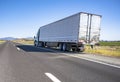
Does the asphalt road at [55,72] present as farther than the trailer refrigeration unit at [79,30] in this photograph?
No

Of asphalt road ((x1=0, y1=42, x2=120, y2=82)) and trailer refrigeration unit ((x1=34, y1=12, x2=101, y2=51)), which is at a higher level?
trailer refrigeration unit ((x1=34, y1=12, x2=101, y2=51))

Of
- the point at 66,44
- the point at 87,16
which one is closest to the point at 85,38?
the point at 87,16

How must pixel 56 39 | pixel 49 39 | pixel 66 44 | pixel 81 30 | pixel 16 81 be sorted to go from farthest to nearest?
1. pixel 49 39
2. pixel 56 39
3. pixel 66 44
4. pixel 81 30
5. pixel 16 81

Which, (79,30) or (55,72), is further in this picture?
(79,30)

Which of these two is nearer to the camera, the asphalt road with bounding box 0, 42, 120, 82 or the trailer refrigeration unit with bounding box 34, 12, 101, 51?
the asphalt road with bounding box 0, 42, 120, 82

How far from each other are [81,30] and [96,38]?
93.8 inches

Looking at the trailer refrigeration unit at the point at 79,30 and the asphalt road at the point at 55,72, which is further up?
the trailer refrigeration unit at the point at 79,30

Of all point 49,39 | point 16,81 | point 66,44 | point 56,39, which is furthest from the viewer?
point 49,39

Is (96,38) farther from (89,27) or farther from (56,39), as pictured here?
(56,39)

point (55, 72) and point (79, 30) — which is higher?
point (79, 30)

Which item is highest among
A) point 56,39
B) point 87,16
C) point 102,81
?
point 87,16

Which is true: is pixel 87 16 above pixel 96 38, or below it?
above

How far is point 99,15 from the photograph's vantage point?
2370 centimetres

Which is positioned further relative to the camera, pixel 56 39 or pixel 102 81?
pixel 56 39
